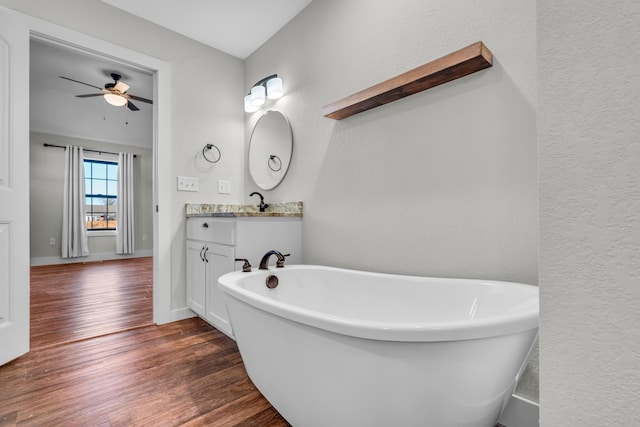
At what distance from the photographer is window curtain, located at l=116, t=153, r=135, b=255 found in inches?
241

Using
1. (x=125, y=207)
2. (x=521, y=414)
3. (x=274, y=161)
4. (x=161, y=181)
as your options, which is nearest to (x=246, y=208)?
(x=274, y=161)

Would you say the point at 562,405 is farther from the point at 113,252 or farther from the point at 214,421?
the point at 113,252

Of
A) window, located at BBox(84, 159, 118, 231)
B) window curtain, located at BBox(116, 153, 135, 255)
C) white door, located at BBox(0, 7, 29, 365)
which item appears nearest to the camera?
white door, located at BBox(0, 7, 29, 365)

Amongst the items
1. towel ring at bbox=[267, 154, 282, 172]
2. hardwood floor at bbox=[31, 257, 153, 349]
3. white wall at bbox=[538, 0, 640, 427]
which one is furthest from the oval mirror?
white wall at bbox=[538, 0, 640, 427]

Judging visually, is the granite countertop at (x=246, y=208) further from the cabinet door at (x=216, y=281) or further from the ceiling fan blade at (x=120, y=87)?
the ceiling fan blade at (x=120, y=87)

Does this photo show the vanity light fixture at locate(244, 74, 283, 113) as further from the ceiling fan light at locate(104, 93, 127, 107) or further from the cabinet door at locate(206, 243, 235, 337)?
the ceiling fan light at locate(104, 93, 127, 107)

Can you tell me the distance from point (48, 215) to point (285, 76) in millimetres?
5624

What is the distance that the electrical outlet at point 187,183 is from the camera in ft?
8.34

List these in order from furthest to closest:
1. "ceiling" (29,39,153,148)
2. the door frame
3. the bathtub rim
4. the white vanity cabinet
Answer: "ceiling" (29,39,153,148)
the door frame
the white vanity cabinet
the bathtub rim

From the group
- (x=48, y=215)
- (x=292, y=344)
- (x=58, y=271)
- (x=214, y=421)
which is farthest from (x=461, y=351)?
(x=48, y=215)

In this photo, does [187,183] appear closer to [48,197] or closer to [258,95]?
[258,95]

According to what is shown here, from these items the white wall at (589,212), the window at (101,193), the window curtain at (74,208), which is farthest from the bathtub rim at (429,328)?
the window at (101,193)

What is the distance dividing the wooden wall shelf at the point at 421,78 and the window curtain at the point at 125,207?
5.84 m

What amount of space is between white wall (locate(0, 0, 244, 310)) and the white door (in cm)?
39
